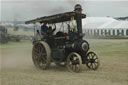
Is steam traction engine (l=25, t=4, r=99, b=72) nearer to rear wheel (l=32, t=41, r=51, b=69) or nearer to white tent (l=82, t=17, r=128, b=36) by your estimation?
rear wheel (l=32, t=41, r=51, b=69)


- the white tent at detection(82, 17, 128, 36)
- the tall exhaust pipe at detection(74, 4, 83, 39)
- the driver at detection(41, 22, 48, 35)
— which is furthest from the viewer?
the white tent at detection(82, 17, 128, 36)

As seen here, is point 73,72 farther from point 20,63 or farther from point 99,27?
point 99,27

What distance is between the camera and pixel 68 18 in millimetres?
8898

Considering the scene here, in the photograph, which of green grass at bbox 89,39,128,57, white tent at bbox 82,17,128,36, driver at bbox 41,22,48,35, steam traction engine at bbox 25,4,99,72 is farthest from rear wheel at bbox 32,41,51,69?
white tent at bbox 82,17,128,36

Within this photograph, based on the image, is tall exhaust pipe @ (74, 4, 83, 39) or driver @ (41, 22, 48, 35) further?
driver @ (41, 22, 48, 35)

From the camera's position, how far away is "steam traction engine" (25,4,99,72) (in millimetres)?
8297

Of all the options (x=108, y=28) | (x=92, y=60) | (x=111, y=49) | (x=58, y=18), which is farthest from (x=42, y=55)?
(x=108, y=28)

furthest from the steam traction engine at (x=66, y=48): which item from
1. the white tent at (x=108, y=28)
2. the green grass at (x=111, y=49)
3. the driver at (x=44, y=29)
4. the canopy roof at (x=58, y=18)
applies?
the white tent at (x=108, y=28)

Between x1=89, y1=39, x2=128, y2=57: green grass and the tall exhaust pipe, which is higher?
the tall exhaust pipe

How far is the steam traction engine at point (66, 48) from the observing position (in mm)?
8297

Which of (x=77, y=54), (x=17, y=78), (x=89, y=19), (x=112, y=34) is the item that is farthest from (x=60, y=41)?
(x=89, y=19)

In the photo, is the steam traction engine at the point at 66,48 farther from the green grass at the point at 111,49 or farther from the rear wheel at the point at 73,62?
the green grass at the point at 111,49

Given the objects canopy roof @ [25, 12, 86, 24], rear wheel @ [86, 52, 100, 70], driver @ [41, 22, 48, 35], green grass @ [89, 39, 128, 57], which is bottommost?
green grass @ [89, 39, 128, 57]

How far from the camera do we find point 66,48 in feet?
28.3
